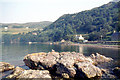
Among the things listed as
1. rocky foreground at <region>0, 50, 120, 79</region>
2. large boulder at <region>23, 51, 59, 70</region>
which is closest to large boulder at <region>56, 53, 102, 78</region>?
rocky foreground at <region>0, 50, 120, 79</region>

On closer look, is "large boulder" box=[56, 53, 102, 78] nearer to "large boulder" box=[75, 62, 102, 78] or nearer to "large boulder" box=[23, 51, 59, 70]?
"large boulder" box=[75, 62, 102, 78]

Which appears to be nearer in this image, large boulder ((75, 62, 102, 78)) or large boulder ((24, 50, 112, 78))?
large boulder ((75, 62, 102, 78))

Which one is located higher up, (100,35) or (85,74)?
(100,35)

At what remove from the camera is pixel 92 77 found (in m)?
28.6

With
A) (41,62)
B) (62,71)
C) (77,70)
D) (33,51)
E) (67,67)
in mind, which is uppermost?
(41,62)

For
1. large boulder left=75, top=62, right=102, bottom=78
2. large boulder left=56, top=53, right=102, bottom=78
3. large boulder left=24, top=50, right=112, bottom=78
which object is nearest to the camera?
large boulder left=75, top=62, right=102, bottom=78

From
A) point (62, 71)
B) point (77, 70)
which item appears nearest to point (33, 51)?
point (62, 71)

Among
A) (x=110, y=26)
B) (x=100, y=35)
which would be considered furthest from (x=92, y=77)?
(x=110, y=26)

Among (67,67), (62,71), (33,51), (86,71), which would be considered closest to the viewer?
(86,71)

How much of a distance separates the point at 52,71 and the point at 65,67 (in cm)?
494

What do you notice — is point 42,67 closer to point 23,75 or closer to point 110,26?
point 23,75

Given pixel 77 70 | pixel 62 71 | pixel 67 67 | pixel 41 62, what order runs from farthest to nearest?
1. pixel 41 62
2. pixel 62 71
3. pixel 67 67
4. pixel 77 70

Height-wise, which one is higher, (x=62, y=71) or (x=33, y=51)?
(x=62, y=71)

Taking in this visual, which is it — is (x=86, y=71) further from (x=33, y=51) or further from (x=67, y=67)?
(x=33, y=51)
